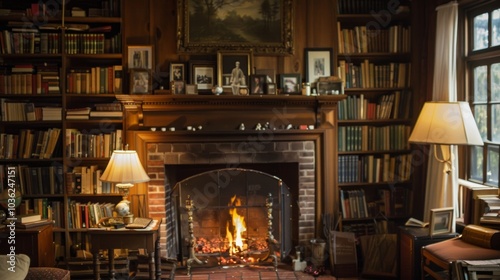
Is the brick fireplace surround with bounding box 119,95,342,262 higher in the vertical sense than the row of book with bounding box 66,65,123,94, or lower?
lower

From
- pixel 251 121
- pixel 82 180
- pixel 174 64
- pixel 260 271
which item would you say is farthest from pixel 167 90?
pixel 260 271

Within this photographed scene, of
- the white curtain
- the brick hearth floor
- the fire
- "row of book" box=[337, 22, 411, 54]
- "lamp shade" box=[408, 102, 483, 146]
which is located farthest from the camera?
the fire

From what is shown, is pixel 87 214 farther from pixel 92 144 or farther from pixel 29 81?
pixel 29 81

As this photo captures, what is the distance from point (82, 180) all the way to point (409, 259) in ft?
9.89

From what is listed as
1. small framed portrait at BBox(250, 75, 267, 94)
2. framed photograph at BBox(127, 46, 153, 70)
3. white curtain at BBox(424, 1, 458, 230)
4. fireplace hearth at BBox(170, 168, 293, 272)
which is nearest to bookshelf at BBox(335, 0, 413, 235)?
white curtain at BBox(424, 1, 458, 230)

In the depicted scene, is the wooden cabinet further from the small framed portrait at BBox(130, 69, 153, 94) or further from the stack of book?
the small framed portrait at BBox(130, 69, 153, 94)

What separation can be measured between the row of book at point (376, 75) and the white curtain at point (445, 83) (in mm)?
488

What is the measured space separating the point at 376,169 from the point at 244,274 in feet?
5.46

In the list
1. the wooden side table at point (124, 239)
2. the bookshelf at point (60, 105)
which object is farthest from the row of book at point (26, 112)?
the wooden side table at point (124, 239)

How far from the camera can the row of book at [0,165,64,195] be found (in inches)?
206

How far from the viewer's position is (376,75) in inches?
217

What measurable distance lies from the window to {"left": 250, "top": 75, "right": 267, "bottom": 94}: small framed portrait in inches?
72.5

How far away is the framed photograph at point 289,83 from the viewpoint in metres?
5.30

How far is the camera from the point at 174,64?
5.21m
